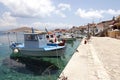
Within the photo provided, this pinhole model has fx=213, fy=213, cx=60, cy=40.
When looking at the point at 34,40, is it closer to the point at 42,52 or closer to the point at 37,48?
the point at 37,48

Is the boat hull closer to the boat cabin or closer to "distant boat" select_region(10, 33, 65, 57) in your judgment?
"distant boat" select_region(10, 33, 65, 57)

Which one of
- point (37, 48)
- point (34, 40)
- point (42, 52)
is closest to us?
point (42, 52)

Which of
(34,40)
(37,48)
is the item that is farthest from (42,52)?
(34,40)

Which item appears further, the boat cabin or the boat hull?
the boat cabin

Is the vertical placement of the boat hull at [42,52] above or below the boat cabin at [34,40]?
below

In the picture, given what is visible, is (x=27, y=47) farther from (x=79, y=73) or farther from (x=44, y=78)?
(x=79, y=73)

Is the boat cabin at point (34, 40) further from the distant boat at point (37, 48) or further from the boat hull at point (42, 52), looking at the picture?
the boat hull at point (42, 52)

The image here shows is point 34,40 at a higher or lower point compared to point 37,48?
higher

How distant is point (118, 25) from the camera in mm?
63625

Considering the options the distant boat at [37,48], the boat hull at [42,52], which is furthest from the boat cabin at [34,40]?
the boat hull at [42,52]

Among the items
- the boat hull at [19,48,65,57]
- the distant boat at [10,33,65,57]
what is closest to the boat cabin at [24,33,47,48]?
the distant boat at [10,33,65,57]

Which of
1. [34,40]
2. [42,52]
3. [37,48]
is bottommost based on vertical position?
[42,52]

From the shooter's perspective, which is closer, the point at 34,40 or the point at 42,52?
the point at 42,52

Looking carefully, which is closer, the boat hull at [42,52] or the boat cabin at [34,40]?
the boat hull at [42,52]
